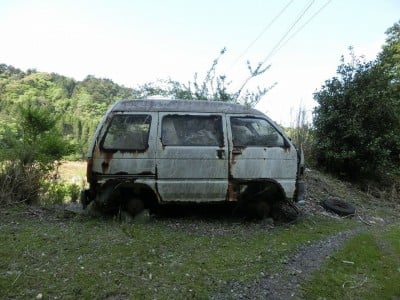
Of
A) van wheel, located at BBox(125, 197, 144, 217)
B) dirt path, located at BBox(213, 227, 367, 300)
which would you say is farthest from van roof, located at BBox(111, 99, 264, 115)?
dirt path, located at BBox(213, 227, 367, 300)

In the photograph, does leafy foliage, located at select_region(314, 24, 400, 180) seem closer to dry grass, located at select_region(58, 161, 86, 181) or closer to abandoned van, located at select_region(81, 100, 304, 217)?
abandoned van, located at select_region(81, 100, 304, 217)

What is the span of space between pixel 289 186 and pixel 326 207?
2384 mm

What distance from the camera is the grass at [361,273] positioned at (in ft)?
13.9

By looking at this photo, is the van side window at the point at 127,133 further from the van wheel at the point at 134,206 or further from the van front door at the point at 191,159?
the van wheel at the point at 134,206

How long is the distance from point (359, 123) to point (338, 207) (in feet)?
14.6

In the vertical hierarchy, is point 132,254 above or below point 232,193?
below

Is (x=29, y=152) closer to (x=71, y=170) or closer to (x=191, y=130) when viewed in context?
(x=71, y=170)

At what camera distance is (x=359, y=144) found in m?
12.1

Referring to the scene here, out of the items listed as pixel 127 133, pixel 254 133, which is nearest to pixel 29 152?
pixel 127 133

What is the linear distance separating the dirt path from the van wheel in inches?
102

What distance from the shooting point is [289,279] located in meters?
4.40

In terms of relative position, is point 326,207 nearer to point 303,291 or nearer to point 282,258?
point 282,258

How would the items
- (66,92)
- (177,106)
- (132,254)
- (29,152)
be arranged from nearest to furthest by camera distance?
(132,254) < (177,106) < (29,152) < (66,92)

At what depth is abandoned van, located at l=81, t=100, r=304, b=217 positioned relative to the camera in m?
6.22
